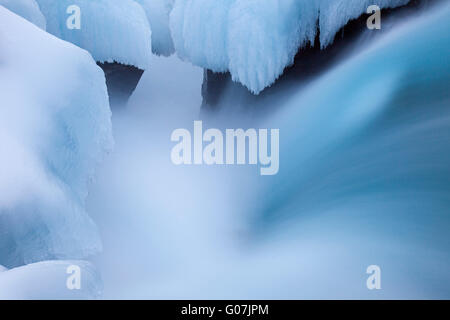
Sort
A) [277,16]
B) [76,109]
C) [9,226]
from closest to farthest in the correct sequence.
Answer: [9,226] → [76,109] → [277,16]

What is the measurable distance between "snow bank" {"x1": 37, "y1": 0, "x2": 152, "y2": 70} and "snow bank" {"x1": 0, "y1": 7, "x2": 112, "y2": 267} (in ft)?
0.21

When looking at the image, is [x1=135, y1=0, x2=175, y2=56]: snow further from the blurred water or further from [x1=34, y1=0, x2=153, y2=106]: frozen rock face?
the blurred water

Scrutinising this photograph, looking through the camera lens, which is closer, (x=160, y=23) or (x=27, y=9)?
(x=27, y=9)

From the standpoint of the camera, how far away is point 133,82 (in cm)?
187

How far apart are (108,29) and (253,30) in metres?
0.45

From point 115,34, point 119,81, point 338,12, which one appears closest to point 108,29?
point 115,34

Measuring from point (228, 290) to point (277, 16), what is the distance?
0.86m

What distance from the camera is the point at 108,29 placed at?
6.01ft

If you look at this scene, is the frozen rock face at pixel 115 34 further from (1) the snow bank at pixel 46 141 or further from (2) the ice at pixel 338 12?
(2) the ice at pixel 338 12

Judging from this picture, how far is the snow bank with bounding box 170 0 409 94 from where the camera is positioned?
185 cm

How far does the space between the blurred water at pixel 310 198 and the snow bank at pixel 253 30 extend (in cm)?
13

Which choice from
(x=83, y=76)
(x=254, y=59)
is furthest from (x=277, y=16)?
(x=83, y=76)

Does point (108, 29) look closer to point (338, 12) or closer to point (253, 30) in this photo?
point (253, 30)
